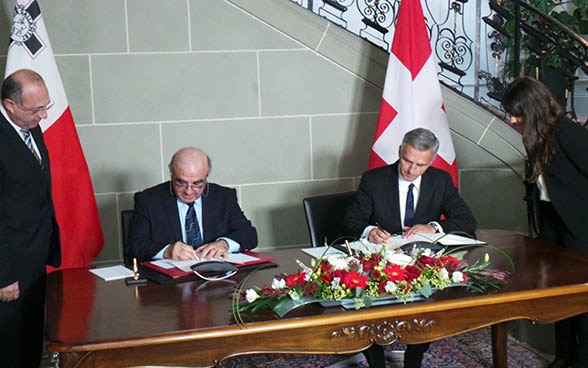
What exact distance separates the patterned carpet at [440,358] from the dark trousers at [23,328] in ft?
3.57

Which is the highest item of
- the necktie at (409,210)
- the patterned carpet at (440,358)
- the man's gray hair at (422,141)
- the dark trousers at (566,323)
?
the man's gray hair at (422,141)

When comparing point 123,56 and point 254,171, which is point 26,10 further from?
point 254,171

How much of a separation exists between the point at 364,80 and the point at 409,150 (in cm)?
147

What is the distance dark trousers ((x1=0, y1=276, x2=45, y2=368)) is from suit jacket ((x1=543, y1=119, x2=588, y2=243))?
249 cm

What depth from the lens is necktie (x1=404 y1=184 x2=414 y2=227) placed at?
3.93m

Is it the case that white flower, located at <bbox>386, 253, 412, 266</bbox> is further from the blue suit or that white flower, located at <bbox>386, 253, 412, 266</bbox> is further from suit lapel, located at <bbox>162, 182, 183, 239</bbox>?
the blue suit

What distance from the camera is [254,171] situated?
505 centimetres

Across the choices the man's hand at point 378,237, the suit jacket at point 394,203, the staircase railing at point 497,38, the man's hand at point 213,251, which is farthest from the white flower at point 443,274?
the staircase railing at point 497,38

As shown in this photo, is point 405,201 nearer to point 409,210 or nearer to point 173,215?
point 409,210

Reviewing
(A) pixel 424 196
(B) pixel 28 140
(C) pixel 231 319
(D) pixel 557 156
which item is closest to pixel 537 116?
(D) pixel 557 156

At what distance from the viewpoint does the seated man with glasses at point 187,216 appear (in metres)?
3.39

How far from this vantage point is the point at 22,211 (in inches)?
126

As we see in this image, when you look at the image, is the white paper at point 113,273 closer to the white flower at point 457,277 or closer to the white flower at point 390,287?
the white flower at point 390,287

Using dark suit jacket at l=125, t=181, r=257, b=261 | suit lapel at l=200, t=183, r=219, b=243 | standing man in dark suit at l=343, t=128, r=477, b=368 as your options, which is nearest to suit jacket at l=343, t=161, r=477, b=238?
standing man in dark suit at l=343, t=128, r=477, b=368
